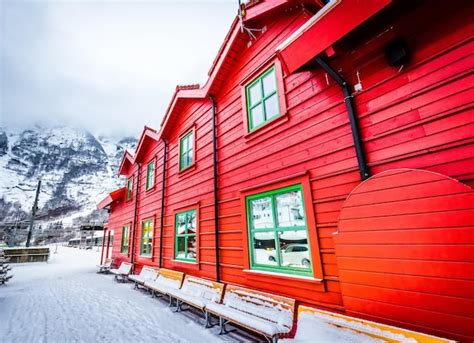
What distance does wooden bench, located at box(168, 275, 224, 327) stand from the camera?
4.76 meters

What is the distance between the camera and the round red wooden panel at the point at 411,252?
2047 millimetres

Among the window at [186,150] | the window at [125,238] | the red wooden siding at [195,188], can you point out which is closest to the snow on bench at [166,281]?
the red wooden siding at [195,188]

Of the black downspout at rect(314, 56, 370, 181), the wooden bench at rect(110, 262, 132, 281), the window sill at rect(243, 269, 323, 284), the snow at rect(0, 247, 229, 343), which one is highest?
the black downspout at rect(314, 56, 370, 181)

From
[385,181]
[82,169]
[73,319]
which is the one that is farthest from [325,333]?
[82,169]

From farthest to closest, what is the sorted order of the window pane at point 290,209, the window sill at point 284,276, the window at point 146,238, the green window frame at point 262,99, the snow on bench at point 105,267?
the snow on bench at point 105,267 < the window at point 146,238 < the green window frame at point 262,99 < the window pane at point 290,209 < the window sill at point 284,276

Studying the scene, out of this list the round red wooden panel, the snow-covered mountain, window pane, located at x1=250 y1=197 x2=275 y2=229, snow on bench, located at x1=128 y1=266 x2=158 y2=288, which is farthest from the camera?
the snow-covered mountain

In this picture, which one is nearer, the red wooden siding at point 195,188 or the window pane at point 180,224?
the red wooden siding at point 195,188

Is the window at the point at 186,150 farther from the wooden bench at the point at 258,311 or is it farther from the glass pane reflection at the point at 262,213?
the wooden bench at the point at 258,311

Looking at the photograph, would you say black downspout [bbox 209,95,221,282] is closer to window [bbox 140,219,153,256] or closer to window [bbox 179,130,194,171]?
window [bbox 179,130,194,171]

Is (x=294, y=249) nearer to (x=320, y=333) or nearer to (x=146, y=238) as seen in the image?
(x=320, y=333)

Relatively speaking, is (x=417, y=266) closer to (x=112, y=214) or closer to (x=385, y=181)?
(x=385, y=181)

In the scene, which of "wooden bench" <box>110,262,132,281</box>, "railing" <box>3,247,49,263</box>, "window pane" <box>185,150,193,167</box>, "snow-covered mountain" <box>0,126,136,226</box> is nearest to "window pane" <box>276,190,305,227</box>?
"window pane" <box>185,150,193,167</box>

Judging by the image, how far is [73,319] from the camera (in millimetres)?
5074

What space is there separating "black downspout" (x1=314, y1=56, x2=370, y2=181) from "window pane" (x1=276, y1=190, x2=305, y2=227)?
1180mm
